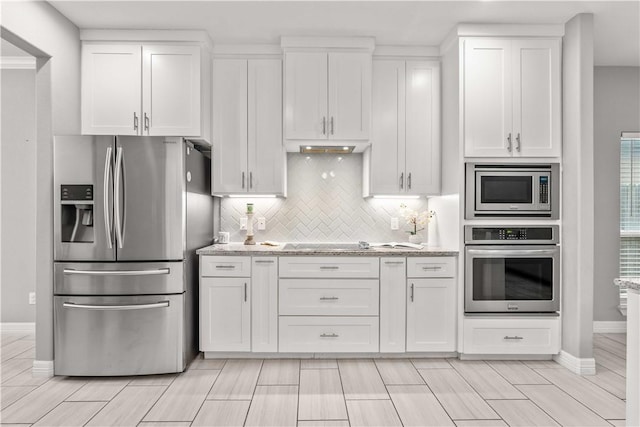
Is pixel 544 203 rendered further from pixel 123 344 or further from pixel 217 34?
pixel 123 344

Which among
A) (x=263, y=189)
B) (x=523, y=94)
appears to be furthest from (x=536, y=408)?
(x=263, y=189)

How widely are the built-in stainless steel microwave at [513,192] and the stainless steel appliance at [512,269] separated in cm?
12

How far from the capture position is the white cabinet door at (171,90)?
3.44 metres

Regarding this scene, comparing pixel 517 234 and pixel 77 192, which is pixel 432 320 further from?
pixel 77 192

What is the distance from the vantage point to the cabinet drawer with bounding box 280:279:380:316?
338 cm

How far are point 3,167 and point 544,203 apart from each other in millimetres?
4906

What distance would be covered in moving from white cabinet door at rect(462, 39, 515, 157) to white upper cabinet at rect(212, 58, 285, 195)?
1.56m

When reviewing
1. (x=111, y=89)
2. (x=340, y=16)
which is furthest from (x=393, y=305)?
(x=111, y=89)

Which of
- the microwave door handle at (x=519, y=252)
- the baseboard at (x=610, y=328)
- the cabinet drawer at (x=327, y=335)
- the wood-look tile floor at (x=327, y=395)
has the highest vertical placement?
the microwave door handle at (x=519, y=252)

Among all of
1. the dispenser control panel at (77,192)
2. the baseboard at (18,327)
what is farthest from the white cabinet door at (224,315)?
the baseboard at (18,327)

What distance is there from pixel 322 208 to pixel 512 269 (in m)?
1.75

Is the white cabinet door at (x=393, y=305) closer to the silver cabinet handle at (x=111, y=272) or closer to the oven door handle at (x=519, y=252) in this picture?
the oven door handle at (x=519, y=252)

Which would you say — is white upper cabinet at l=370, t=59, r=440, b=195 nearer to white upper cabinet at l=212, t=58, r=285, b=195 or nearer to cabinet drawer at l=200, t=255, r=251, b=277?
white upper cabinet at l=212, t=58, r=285, b=195

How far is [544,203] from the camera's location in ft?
10.9
